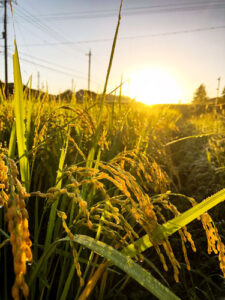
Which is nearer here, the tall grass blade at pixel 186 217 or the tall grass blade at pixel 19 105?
the tall grass blade at pixel 186 217

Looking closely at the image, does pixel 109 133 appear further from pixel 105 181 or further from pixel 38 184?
pixel 38 184

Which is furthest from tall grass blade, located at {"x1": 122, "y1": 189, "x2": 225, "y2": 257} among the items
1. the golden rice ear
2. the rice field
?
the golden rice ear

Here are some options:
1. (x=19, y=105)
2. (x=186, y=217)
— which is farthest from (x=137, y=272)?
(x=19, y=105)

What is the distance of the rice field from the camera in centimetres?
49

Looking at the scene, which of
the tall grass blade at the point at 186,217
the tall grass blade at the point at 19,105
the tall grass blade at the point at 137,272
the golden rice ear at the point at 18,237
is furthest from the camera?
the tall grass blade at the point at 19,105

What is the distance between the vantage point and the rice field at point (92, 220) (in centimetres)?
49

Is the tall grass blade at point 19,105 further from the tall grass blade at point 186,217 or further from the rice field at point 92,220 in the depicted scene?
the tall grass blade at point 186,217

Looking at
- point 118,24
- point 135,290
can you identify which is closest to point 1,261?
point 135,290

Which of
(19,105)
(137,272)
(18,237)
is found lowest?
(137,272)

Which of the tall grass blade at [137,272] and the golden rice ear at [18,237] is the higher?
the golden rice ear at [18,237]

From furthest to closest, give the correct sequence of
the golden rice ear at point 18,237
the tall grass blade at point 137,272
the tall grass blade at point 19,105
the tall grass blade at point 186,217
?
1. the tall grass blade at point 19,105
2. the tall grass blade at point 186,217
3. the tall grass blade at point 137,272
4. the golden rice ear at point 18,237

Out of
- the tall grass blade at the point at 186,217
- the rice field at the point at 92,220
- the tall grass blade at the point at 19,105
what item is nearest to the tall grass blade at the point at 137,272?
the rice field at the point at 92,220

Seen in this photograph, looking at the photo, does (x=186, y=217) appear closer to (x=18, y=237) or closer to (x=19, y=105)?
(x=18, y=237)

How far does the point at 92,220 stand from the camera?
1.12 metres
